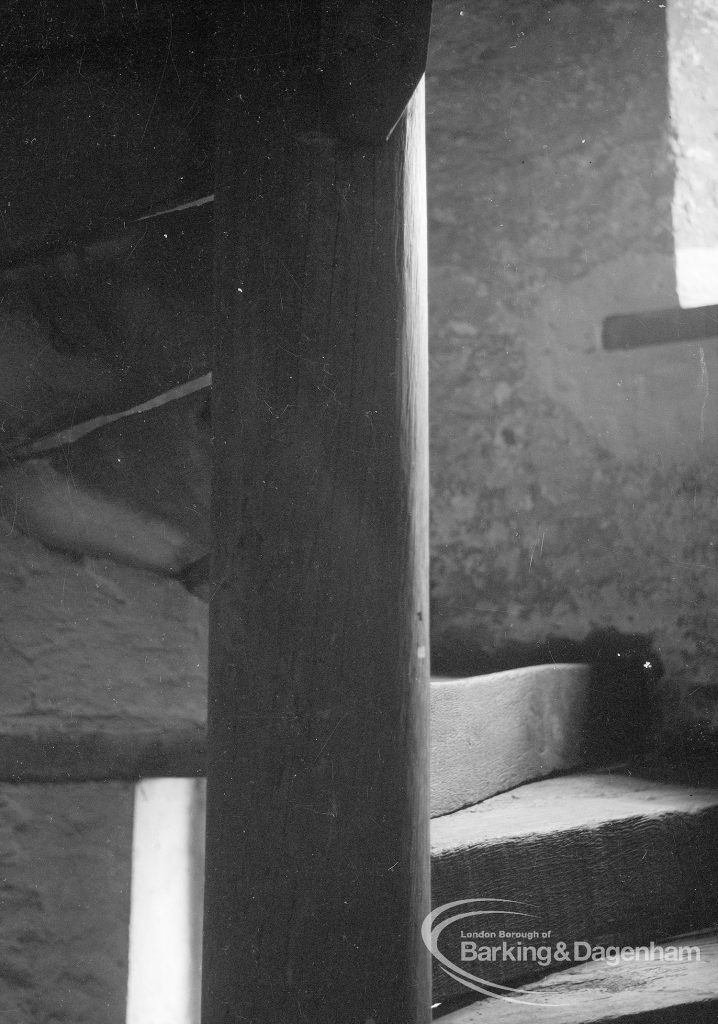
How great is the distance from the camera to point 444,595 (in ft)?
7.37

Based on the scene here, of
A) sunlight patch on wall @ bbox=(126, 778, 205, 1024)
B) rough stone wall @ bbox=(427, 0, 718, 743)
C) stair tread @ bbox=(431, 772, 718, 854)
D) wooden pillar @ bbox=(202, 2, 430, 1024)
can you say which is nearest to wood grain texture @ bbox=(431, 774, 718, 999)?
stair tread @ bbox=(431, 772, 718, 854)

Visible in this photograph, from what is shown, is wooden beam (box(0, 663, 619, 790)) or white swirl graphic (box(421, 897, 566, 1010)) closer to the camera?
white swirl graphic (box(421, 897, 566, 1010))

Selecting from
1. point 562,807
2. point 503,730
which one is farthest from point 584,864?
point 503,730

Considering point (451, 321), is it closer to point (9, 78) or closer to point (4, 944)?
point (9, 78)

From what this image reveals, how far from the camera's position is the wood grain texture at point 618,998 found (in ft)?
3.44

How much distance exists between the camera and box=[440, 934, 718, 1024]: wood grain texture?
1.05 metres

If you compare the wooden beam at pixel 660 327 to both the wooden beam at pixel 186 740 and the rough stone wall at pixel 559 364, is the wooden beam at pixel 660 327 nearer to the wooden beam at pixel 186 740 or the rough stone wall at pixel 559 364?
the rough stone wall at pixel 559 364

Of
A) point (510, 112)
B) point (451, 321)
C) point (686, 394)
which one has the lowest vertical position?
point (686, 394)

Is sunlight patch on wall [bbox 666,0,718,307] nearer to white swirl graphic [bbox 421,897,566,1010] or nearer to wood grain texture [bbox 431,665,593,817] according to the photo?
wood grain texture [bbox 431,665,593,817]

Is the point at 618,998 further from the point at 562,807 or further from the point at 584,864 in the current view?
the point at 562,807

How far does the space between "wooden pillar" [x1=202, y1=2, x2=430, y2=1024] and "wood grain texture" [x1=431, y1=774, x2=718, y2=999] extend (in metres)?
0.25

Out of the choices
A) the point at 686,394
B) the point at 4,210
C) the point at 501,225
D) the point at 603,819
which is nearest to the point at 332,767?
the point at 603,819

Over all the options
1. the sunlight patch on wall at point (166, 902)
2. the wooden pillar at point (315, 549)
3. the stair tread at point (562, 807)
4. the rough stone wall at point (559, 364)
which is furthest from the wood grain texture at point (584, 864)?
the rough stone wall at point (559, 364)

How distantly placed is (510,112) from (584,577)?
1.23 meters
